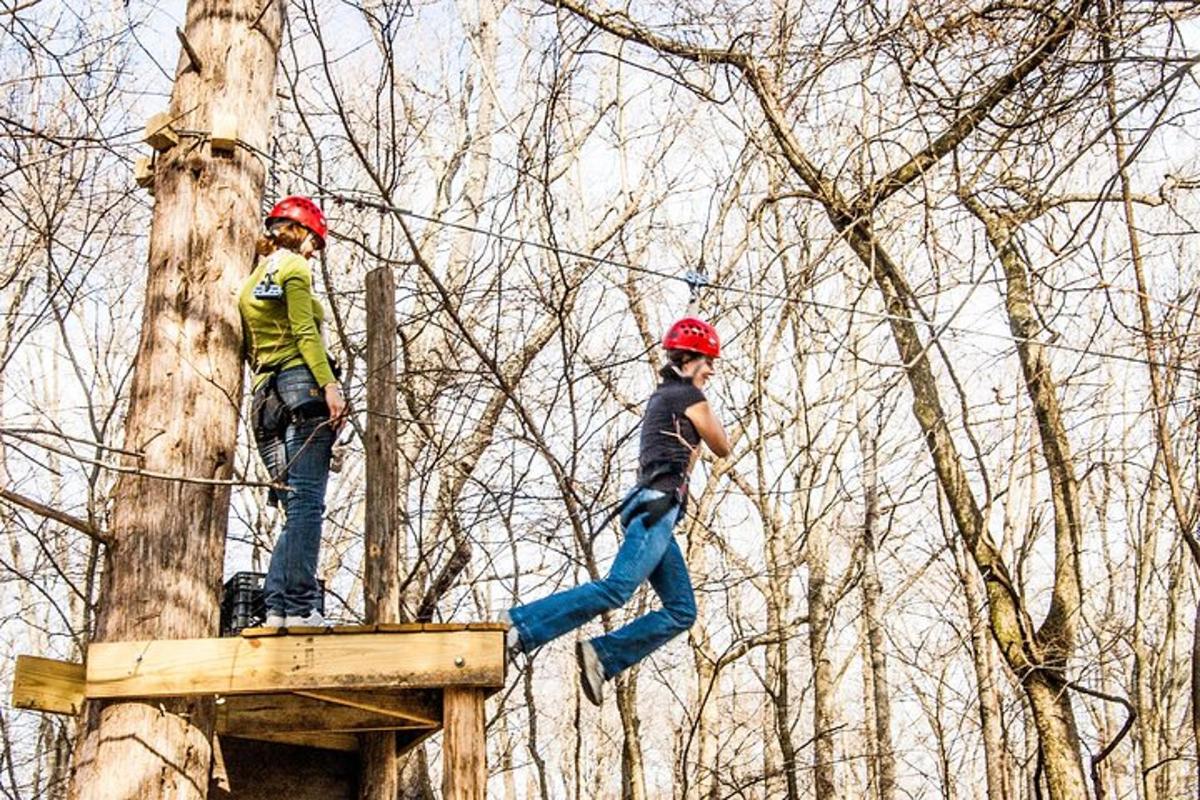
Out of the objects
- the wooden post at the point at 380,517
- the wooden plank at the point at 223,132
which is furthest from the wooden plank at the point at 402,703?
the wooden plank at the point at 223,132

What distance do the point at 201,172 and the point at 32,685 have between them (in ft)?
5.87

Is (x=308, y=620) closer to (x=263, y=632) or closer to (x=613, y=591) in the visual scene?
(x=263, y=632)

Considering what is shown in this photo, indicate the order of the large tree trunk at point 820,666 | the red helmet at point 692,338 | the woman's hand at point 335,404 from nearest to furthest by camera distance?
the woman's hand at point 335,404 → the red helmet at point 692,338 → the large tree trunk at point 820,666

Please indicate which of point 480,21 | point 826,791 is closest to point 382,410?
point 826,791

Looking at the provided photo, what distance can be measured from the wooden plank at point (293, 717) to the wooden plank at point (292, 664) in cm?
45

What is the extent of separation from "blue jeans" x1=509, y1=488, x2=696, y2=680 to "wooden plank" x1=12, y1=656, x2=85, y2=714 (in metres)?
1.42

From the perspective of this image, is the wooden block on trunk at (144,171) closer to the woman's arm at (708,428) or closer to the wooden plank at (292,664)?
the wooden plank at (292,664)

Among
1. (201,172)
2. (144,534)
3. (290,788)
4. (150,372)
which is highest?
(201,172)

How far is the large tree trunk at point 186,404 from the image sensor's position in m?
3.73

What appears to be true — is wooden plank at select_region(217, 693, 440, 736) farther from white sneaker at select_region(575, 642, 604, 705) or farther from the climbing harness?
the climbing harness

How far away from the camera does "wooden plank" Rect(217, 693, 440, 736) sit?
4.18m

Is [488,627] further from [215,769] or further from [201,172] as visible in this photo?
[201,172]

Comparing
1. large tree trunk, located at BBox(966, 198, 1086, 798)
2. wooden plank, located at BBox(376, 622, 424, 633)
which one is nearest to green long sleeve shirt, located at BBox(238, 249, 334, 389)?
wooden plank, located at BBox(376, 622, 424, 633)

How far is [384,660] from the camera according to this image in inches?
148
